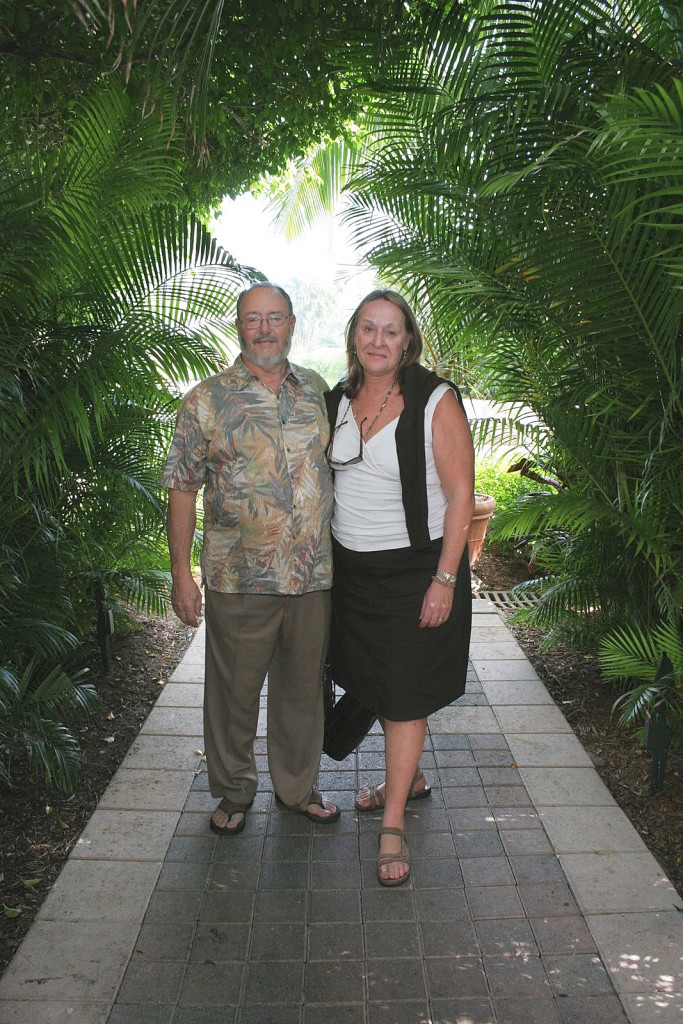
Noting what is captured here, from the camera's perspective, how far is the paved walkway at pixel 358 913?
8.17 ft

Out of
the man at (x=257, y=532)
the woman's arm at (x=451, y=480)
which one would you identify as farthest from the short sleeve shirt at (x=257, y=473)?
the woman's arm at (x=451, y=480)

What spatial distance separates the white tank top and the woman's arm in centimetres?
3

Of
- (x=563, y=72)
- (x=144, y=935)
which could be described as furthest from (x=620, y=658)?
(x=563, y=72)

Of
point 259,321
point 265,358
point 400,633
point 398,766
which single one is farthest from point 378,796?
point 259,321

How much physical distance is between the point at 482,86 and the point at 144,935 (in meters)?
3.69

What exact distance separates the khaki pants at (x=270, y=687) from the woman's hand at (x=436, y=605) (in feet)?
1.37

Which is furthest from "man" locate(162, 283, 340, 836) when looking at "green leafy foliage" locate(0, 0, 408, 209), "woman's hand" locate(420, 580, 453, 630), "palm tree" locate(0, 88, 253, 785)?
"green leafy foliage" locate(0, 0, 408, 209)

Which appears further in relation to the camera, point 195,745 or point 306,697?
point 195,745

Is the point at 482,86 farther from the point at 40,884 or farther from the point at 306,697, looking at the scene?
the point at 40,884

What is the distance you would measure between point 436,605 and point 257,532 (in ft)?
2.19

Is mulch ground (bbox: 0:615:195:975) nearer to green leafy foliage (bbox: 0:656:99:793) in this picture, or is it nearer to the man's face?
green leafy foliage (bbox: 0:656:99:793)

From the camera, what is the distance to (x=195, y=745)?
4.12 meters

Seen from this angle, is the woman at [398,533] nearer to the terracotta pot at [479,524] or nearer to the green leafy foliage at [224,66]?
the green leafy foliage at [224,66]

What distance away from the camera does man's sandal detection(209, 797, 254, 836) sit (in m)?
3.36
